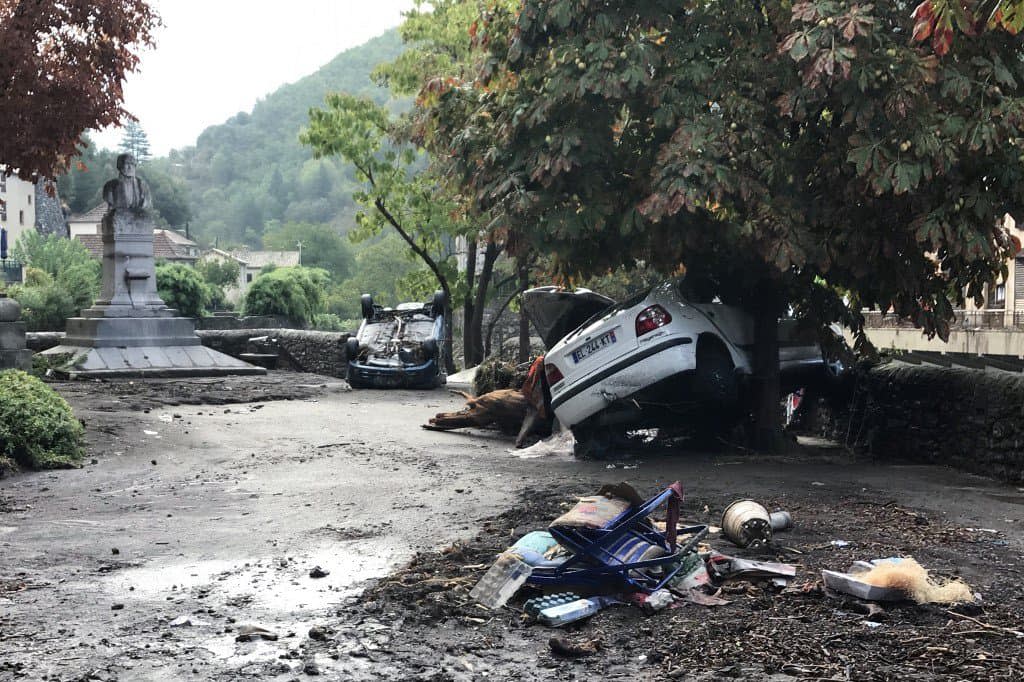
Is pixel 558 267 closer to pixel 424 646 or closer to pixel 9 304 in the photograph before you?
pixel 424 646

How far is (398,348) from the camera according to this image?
2469 centimetres

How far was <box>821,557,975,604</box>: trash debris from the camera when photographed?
559cm

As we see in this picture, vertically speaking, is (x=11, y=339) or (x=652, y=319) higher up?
(x=652, y=319)

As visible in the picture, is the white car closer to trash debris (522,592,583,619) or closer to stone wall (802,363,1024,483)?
stone wall (802,363,1024,483)

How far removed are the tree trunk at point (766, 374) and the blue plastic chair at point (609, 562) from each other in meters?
6.35

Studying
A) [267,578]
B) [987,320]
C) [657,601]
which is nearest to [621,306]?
[267,578]

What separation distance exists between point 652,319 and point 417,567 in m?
5.44

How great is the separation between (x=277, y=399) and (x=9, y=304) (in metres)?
5.19

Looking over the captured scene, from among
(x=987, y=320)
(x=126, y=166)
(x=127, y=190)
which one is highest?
(x=126, y=166)

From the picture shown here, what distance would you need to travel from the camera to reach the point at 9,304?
1702 cm

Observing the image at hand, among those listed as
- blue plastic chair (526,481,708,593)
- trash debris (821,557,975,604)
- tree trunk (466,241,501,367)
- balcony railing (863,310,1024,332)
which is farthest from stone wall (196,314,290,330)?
trash debris (821,557,975,604)

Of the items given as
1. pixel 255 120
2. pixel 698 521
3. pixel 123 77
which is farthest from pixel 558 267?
pixel 255 120

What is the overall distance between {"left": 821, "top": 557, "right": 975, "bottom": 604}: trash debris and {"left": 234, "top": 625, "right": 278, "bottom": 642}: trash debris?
2.94 meters

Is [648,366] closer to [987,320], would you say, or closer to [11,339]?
[11,339]
